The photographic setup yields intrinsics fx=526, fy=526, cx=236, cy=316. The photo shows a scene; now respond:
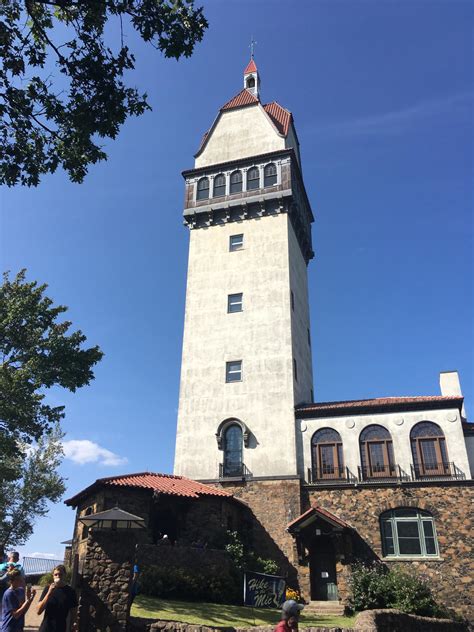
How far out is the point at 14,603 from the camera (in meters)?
9.39

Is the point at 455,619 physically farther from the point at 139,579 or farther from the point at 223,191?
the point at 223,191

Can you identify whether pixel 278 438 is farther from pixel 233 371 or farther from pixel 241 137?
pixel 241 137

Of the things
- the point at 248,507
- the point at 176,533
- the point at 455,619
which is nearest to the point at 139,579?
the point at 176,533

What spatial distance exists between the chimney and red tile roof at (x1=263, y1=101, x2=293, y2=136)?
68.4ft

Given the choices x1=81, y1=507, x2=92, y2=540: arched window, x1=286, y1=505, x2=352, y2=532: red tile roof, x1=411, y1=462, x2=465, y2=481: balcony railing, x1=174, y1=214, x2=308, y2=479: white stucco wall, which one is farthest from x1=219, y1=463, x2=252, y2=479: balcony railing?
x1=411, y1=462, x2=465, y2=481: balcony railing

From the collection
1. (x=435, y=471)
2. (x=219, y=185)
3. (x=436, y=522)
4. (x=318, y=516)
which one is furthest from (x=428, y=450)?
(x=219, y=185)

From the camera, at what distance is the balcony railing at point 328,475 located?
28.7 metres

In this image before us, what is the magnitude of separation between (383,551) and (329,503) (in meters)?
3.44

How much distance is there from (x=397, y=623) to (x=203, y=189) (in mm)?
30649

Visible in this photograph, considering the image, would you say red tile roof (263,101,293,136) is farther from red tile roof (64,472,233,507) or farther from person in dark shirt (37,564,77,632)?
→ person in dark shirt (37,564,77,632)

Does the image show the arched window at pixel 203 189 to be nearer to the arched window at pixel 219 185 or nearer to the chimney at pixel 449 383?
the arched window at pixel 219 185

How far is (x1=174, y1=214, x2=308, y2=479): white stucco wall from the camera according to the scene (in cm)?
3091

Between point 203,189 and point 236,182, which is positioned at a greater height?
point 203,189

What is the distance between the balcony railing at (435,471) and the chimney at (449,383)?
223 inches
